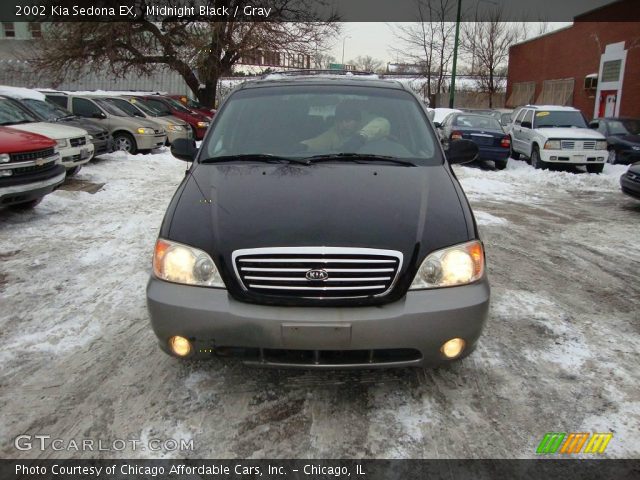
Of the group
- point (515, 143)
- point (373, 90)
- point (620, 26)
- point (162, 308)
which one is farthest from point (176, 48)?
point (162, 308)

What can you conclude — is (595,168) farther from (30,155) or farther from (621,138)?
(30,155)

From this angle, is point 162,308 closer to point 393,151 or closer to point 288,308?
point 288,308

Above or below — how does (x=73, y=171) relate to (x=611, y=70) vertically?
below

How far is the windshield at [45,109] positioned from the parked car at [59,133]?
1.57 metres

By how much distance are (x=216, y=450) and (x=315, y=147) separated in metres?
2.20

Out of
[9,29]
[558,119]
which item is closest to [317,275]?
[558,119]

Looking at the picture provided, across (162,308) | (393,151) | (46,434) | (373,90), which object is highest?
(373,90)

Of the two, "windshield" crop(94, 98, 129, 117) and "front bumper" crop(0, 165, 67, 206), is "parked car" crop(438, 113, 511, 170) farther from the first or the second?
"front bumper" crop(0, 165, 67, 206)

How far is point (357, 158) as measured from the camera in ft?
11.9

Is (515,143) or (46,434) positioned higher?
(515,143)

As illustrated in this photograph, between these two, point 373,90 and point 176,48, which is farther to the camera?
point 176,48

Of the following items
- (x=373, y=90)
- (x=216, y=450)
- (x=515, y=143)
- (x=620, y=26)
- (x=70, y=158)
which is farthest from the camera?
(x=620, y=26)

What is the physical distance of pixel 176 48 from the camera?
25.5 m

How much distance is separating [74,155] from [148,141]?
193 inches
